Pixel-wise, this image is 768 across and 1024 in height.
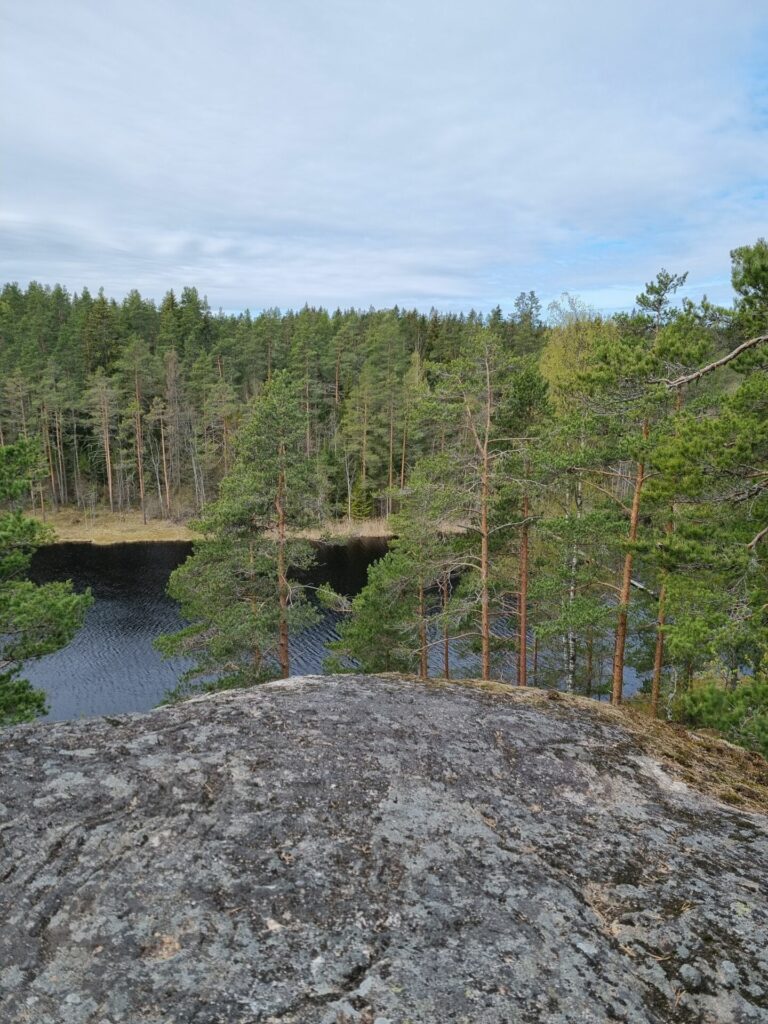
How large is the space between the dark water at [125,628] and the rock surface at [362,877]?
477 inches

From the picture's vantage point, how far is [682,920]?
12.0 feet

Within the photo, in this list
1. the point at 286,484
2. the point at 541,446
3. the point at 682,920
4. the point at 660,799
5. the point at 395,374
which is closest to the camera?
the point at 682,920

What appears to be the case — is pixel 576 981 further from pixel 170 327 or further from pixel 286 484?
pixel 170 327

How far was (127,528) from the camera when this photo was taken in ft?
160

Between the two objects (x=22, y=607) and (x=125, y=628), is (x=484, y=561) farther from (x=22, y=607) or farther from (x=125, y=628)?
(x=125, y=628)

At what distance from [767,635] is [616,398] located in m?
3.81

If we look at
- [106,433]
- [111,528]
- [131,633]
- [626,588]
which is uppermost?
[106,433]

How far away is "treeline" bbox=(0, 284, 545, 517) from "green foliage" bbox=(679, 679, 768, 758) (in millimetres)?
35452

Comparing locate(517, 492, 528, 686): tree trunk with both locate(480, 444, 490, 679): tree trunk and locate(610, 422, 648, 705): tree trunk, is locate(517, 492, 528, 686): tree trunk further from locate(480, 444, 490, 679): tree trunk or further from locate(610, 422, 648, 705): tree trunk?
locate(610, 422, 648, 705): tree trunk

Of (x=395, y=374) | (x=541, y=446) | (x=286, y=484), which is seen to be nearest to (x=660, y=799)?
(x=541, y=446)

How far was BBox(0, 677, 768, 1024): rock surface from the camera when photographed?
313 cm

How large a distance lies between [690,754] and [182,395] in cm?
5065

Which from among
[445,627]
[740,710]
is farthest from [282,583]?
[740,710]

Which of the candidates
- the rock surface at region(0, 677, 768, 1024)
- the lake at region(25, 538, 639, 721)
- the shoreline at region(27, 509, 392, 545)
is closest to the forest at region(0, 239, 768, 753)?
the lake at region(25, 538, 639, 721)
